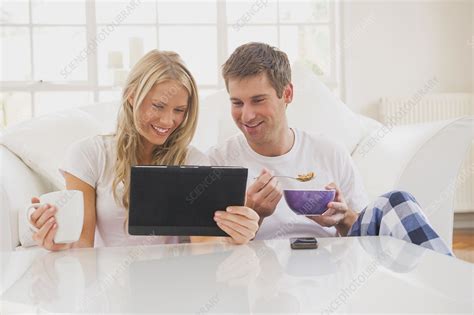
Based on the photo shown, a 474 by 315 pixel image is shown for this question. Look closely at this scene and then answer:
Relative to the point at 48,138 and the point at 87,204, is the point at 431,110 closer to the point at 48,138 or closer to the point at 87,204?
the point at 48,138

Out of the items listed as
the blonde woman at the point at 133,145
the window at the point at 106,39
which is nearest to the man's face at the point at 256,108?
the blonde woman at the point at 133,145

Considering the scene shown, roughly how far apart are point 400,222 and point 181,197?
0.48 metres

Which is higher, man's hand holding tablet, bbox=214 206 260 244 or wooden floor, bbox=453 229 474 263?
man's hand holding tablet, bbox=214 206 260 244

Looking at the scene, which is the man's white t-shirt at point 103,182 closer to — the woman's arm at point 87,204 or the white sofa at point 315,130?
the woman's arm at point 87,204

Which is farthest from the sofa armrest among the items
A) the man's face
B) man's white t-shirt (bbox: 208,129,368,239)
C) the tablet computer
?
the tablet computer

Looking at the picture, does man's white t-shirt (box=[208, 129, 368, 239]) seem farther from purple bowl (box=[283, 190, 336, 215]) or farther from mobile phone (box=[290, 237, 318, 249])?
mobile phone (box=[290, 237, 318, 249])

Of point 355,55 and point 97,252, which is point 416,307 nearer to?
point 97,252

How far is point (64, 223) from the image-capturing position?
3.61ft

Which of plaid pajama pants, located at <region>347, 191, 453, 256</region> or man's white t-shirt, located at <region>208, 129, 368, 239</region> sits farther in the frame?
man's white t-shirt, located at <region>208, 129, 368, 239</region>

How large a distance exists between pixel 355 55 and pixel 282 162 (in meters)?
2.50

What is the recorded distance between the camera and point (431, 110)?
12.6ft

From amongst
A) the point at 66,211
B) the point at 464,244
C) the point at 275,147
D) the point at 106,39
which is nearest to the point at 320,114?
the point at 275,147

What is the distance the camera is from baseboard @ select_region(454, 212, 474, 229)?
3.98 metres

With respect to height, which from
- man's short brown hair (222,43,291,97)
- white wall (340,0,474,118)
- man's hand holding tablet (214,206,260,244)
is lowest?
man's hand holding tablet (214,206,260,244)
